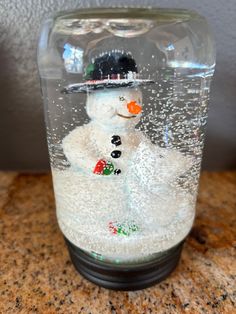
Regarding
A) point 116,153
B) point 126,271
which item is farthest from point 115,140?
point 126,271

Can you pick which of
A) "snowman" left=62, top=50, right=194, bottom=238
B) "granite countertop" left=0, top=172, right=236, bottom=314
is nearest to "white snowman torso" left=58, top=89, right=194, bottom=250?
"snowman" left=62, top=50, right=194, bottom=238

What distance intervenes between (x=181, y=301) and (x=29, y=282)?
233mm

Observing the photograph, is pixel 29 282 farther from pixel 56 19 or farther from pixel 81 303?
pixel 56 19

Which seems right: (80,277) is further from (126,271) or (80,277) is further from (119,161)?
(119,161)

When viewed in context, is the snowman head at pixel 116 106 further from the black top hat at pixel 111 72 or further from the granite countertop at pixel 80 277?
the granite countertop at pixel 80 277

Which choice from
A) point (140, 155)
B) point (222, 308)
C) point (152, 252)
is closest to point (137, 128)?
point (140, 155)

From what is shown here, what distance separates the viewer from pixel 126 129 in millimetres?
429

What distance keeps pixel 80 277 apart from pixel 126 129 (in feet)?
0.86

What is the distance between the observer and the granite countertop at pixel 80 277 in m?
0.48

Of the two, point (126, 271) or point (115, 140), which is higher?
point (115, 140)

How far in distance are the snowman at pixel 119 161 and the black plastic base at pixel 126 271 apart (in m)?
0.06

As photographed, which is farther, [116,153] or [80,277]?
[80,277]

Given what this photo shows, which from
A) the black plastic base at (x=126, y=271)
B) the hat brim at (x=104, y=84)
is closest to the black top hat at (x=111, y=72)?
the hat brim at (x=104, y=84)

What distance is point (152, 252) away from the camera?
0.49 metres
